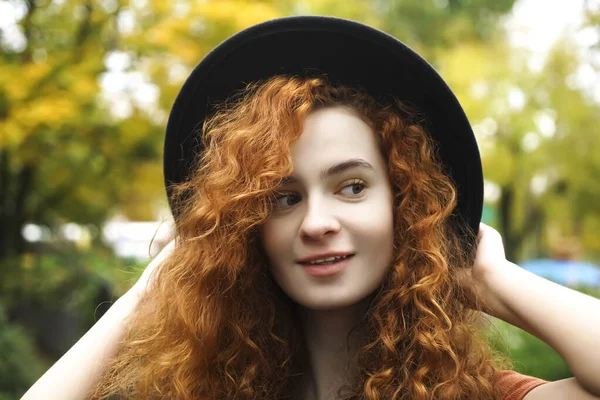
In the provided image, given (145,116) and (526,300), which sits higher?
(145,116)

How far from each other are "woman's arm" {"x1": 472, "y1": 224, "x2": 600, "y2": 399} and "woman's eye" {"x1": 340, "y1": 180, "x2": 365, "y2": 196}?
417 mm

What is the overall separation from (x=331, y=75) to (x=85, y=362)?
1151mm

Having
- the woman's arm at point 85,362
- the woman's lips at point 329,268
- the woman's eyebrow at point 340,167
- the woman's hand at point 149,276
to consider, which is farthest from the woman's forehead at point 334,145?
the woman's arm at point 85,362

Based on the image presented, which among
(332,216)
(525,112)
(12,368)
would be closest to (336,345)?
(332,216)

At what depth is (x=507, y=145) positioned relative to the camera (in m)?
12.8

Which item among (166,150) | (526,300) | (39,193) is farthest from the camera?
(39,193)

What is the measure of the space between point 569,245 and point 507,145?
59.1 feet

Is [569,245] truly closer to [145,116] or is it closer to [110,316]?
[145,116]

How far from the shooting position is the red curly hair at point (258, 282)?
6.29 ft

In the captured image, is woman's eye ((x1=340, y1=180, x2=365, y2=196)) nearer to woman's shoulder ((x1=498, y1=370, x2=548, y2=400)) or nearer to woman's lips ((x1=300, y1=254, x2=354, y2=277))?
woman's lips ((x1=300, y1=254, x2=354, y2=277))

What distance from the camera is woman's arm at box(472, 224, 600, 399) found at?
161 centimetres

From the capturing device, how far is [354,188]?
1.93 metres

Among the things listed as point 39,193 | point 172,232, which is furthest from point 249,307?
point 39,193

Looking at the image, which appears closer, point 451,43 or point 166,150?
point 166,150
